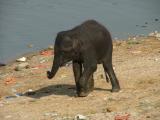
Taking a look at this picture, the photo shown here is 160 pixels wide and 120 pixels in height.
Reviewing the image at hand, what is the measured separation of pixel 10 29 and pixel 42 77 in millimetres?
8041

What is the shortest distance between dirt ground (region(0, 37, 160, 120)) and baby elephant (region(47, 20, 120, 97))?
27 cm

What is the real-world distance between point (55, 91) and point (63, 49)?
1600 mm

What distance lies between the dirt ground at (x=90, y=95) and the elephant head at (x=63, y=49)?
0.67 m

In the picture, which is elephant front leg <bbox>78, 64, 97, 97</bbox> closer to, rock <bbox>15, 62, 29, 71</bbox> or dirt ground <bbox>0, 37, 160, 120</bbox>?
dirt ground <bbox>0, 37, 160, 120</bbox>

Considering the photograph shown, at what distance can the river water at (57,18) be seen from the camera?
20281 millimetres

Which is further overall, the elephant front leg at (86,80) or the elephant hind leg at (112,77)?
the elephant hind leg at (112,77)

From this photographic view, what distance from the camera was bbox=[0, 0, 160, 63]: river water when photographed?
20281mm

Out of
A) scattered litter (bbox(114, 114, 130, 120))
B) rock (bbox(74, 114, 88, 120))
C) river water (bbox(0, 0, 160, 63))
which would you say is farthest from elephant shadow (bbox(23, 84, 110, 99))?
river water (bbox(0, 0, 160, 63))

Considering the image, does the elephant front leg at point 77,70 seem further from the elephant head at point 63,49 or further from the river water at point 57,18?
the river water at point 57,18

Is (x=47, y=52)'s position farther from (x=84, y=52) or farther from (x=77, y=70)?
(x=84, y=52)

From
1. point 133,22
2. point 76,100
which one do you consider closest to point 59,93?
point 76,100

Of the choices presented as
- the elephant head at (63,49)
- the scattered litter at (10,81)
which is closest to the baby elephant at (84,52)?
the elephant head at (63,49)

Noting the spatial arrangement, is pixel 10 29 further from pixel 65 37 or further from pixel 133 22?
pixel 65 37

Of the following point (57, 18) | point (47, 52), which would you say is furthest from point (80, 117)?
point (57, 18)
